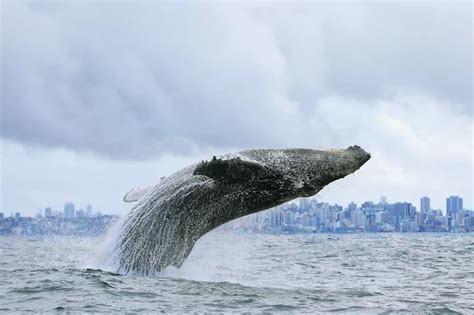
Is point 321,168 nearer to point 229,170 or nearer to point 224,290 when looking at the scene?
point 229,170

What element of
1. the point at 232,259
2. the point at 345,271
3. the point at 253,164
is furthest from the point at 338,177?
the point at 232,259

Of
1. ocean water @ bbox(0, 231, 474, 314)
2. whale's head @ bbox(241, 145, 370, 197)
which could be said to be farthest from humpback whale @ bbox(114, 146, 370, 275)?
ocean water @ bbox(0, 231, 474, 314)

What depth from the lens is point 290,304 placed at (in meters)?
10.4

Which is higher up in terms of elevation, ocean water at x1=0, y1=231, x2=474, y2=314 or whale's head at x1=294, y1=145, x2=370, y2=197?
whale's head at x1=294, y1=145, x2=370, y2=197

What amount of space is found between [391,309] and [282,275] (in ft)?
18.0

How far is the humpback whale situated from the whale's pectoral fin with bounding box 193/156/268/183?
2.8 inches

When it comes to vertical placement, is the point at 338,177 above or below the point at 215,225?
above

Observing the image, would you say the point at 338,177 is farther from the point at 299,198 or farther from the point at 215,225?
the point at 215,225

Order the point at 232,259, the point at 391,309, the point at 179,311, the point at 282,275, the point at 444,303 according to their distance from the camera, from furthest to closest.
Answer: the point at 232,259
the point at 282,275
the point at 444,303
the point at 391,309
the point at 179,311

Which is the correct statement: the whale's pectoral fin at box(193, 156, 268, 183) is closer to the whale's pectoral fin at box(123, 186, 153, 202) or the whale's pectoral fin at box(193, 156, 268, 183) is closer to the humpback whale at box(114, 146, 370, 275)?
the humpback whale at box(114, 146, 370, 275)

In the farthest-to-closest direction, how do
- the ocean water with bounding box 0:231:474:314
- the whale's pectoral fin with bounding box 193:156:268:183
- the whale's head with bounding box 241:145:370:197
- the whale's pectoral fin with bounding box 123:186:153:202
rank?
the whale's pectoral fin with bounding box 123:186:153:202 → the whale's head with bounding box 241:145:370:197 → the whale's pectoral fin with bounding box 193:156:268:183 → the ocean water with bounding box 0:231:474:314

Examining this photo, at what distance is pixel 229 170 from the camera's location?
11281 mm

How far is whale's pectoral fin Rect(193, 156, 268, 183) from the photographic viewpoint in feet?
35.8

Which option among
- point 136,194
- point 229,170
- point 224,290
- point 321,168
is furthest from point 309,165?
point 136,194
